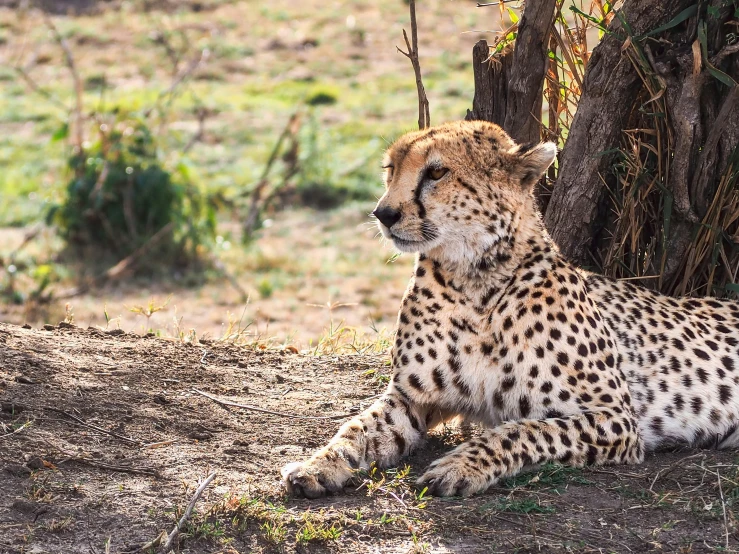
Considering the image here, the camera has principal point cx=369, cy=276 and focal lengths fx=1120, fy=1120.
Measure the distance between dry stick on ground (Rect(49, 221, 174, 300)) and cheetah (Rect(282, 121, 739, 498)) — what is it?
12.0 feet

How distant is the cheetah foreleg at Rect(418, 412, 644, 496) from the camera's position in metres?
3.15

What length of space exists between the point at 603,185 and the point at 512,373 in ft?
4.12

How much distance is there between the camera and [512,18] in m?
4.83

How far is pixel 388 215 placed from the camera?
3344 mm

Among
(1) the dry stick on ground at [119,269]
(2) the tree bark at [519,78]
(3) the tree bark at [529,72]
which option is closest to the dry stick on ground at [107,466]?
(3) the tree bark at [529,72]

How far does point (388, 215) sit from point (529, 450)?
31.7 inches

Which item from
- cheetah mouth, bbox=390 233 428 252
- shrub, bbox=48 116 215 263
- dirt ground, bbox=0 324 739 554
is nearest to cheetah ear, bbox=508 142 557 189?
cheetah mouth, bbox=390 233 428 252

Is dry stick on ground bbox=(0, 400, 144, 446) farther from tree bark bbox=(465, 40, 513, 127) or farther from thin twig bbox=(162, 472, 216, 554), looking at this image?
tree bark bbox=(465, 40, 513, 127)

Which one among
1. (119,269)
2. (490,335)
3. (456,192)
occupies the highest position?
(456,192)

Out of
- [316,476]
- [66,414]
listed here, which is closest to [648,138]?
[316,476]

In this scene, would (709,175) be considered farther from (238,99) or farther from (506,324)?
(238,99)

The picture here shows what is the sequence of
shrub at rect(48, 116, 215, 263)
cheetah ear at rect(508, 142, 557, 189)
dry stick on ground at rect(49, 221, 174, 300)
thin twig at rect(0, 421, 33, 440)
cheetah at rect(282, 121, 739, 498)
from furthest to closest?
shrub at rect(48, 116, 215, 263)
dry stick on ground at rect(49, 221, 174, 300)
cheetah ear at rect(508, 142, 557, 189)
cheetah at rect(282, 121, 739, 498)
thin twig at rect(0, 421, 33, 440)

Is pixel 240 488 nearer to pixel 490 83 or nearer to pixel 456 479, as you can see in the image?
pixel 456 479

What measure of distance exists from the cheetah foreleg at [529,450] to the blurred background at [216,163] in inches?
64.0
